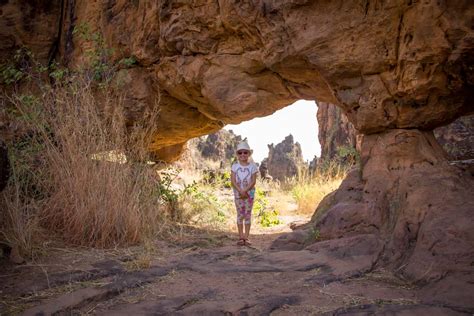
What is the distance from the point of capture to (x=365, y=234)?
3.53m

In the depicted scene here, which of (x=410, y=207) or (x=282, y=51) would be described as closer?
(x=410, y=207)

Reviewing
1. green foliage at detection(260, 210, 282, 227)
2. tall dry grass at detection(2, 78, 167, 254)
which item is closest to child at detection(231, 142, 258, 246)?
tall dry grass at detection(2, 78, 167, 254)

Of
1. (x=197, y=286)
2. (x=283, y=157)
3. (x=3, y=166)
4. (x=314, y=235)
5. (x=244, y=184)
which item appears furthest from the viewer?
(x=283, y=157)

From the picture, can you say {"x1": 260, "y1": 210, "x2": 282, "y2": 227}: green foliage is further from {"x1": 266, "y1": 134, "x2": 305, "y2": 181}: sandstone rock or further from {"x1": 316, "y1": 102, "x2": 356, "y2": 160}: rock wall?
{"x1": 266, "y1": 134, "x2": 305, "y2": 181}: sandstone rock

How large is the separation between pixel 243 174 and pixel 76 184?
1933 mm

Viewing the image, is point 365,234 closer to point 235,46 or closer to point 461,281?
point 461,281

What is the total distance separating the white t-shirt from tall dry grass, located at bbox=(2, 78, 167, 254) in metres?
1.13

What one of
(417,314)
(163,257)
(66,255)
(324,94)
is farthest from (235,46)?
(417,314)

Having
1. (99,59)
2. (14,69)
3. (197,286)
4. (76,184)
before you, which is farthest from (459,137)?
(14,69)

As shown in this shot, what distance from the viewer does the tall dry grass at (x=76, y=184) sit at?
3.91m

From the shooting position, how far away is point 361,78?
403 centimetres

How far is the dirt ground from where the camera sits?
237 centimetres

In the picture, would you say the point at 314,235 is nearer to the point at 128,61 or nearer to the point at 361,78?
the point at 361,78

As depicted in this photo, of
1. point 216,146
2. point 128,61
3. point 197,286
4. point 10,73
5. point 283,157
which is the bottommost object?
point 197,286
